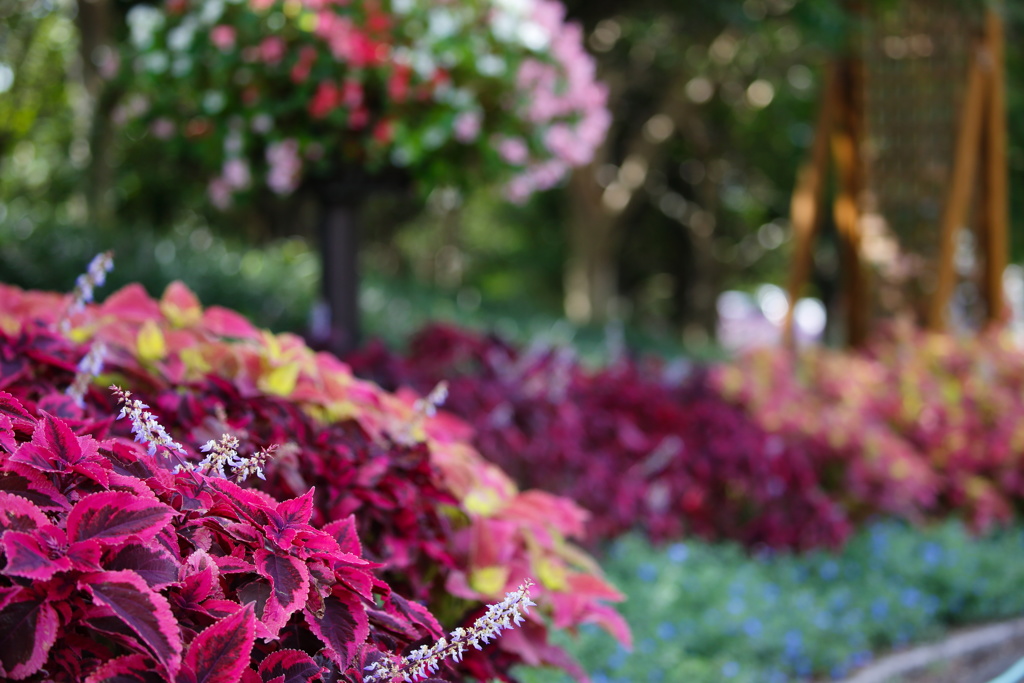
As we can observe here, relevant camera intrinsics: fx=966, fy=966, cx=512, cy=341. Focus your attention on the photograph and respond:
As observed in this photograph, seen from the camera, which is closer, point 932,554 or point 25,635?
point 25,635

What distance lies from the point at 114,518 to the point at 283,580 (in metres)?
0.21

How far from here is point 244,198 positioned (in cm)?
452

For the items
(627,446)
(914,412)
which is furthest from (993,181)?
(627,446)

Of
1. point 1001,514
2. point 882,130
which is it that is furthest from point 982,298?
point 1001,514

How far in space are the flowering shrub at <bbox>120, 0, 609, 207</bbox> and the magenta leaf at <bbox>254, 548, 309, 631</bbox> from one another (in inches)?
106

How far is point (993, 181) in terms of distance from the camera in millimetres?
7750

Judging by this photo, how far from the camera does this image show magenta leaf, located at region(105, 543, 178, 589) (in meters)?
1.04

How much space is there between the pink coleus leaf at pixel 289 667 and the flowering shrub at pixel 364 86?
2.75m

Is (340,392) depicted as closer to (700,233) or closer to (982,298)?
(982,298)

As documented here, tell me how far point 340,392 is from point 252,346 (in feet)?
0.70

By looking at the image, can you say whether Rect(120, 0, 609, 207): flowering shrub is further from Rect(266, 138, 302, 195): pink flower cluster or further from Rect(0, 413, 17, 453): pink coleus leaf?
Rect(0, 413, 17, 453): pink coleus leaf

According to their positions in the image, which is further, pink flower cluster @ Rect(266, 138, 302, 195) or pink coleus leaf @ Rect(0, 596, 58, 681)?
pink flower cluster @ Rect(266, 138, 302, 195)

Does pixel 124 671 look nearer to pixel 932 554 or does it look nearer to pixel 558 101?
pixel 558 101

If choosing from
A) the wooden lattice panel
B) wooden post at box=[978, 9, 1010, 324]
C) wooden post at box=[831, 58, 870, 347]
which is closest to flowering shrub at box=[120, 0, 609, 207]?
wooden post at box=[831, 58, 870, 347]
